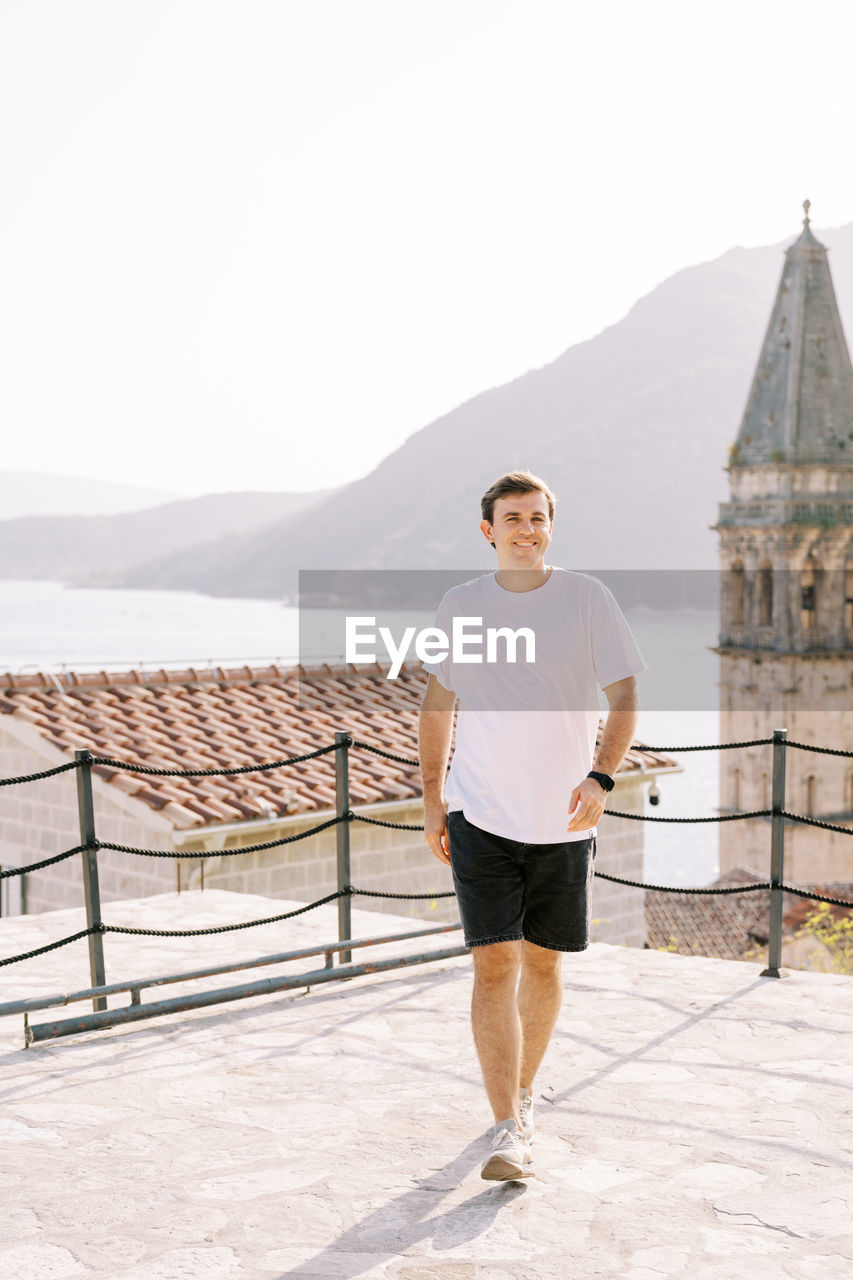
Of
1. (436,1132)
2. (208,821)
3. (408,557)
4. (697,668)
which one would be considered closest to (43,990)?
(436,1132)

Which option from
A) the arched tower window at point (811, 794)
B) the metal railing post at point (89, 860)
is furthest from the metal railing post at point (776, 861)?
the arched tower window at point (811, 794)

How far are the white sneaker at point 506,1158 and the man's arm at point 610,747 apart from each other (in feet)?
2.82

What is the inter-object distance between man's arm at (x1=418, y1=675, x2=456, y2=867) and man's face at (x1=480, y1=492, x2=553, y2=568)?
18.1 inches

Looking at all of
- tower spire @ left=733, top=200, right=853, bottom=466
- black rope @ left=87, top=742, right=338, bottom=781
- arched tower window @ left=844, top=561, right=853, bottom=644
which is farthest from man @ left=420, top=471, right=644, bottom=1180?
arched tower window @ left=844, top=561, right=853, bottom=644

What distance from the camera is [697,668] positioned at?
529 ft

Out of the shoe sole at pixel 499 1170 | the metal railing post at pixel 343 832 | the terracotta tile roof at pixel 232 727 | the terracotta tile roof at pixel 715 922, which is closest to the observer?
the shoe sole at pixel 499 1170

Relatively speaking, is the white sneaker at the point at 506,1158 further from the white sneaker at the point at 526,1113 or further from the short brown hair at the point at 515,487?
the short brown hair at the point at 515,487

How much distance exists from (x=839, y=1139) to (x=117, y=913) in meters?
5.01

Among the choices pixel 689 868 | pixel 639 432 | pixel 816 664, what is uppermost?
pixel 639 432

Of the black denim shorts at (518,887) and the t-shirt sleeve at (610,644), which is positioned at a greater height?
the t-shirt sleeve at (610,644)

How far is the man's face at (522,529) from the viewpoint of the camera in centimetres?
404

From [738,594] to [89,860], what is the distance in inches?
2328

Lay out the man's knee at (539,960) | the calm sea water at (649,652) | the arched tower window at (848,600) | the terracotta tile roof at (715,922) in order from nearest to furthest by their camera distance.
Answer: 1. the man's knee at (539,960)
2. the terracotta tile roof at (715,922)
3. the arched tower window at (848,600)
4. the calm sea water at (649,652)

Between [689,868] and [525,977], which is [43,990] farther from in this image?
[689,868]
